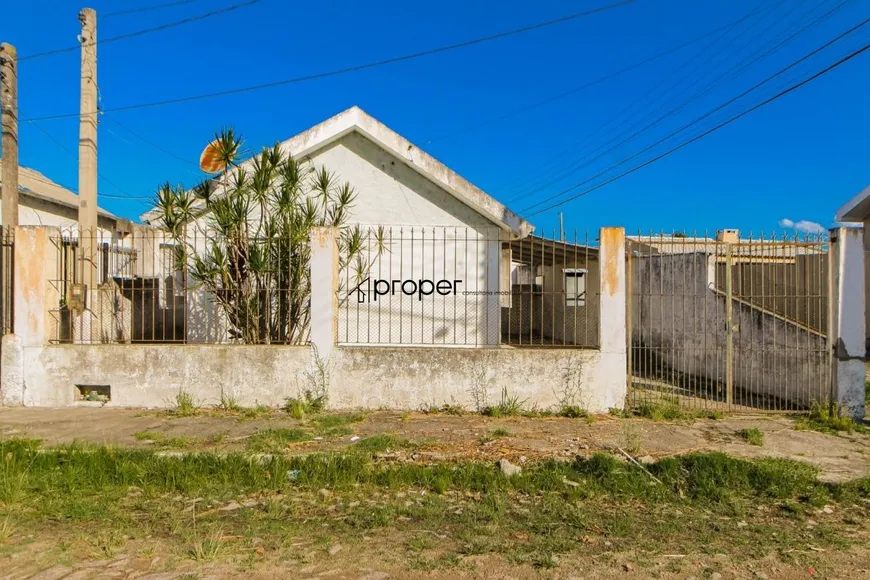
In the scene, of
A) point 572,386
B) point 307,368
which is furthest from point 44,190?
point 572,386

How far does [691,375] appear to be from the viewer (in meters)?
10.6

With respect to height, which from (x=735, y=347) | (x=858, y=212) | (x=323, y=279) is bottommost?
(x=735, y=347)

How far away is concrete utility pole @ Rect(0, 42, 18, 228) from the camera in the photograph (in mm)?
8514

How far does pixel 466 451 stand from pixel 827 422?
464 cm

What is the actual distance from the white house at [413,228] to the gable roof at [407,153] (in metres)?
0.02

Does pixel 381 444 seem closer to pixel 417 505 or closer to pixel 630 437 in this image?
pixel 417 505

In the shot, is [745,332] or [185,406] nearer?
[185,406]

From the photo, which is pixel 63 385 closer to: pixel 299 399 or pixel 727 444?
pixel 299 399

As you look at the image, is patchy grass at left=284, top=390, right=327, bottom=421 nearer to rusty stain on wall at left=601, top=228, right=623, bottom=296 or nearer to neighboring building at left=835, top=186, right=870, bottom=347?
rusty stain on wall at left=601, top=228, right=623, bottom=296

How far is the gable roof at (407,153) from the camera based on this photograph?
9906 millimetres

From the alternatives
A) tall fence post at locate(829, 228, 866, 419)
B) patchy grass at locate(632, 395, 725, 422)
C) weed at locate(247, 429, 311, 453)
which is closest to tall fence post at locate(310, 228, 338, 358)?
weed at locate(247, 429, 311, 453)

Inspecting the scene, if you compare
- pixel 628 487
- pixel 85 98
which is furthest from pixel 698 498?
pixel 85 98

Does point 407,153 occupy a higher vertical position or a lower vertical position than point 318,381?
higher

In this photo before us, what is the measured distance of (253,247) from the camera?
26.2ft
